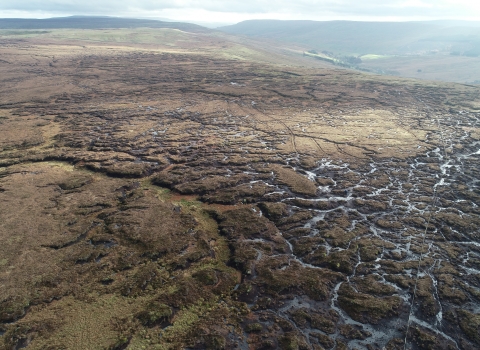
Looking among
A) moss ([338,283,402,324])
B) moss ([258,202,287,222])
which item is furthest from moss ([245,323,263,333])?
moss ([258,202,287,222])

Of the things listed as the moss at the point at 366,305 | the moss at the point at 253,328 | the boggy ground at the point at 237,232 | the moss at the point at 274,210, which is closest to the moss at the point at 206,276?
the boggy ground at the point at 237,232

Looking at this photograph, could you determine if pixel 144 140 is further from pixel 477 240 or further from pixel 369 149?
pixel 477 240

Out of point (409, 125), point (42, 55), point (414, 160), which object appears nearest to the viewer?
point (414, 160)

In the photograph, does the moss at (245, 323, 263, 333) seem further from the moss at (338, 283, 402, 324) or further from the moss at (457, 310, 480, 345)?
the moss at (457, 310, 480, 345)

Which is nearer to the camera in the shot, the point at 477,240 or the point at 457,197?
the point at 477,240

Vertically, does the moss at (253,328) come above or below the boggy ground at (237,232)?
below

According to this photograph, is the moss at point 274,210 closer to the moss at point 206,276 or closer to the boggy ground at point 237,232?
the boggy ground at point 237,232

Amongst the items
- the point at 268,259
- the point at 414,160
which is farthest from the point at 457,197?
the point at 268,259

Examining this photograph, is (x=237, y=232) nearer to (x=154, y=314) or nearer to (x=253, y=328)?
(x=253, y=328)
